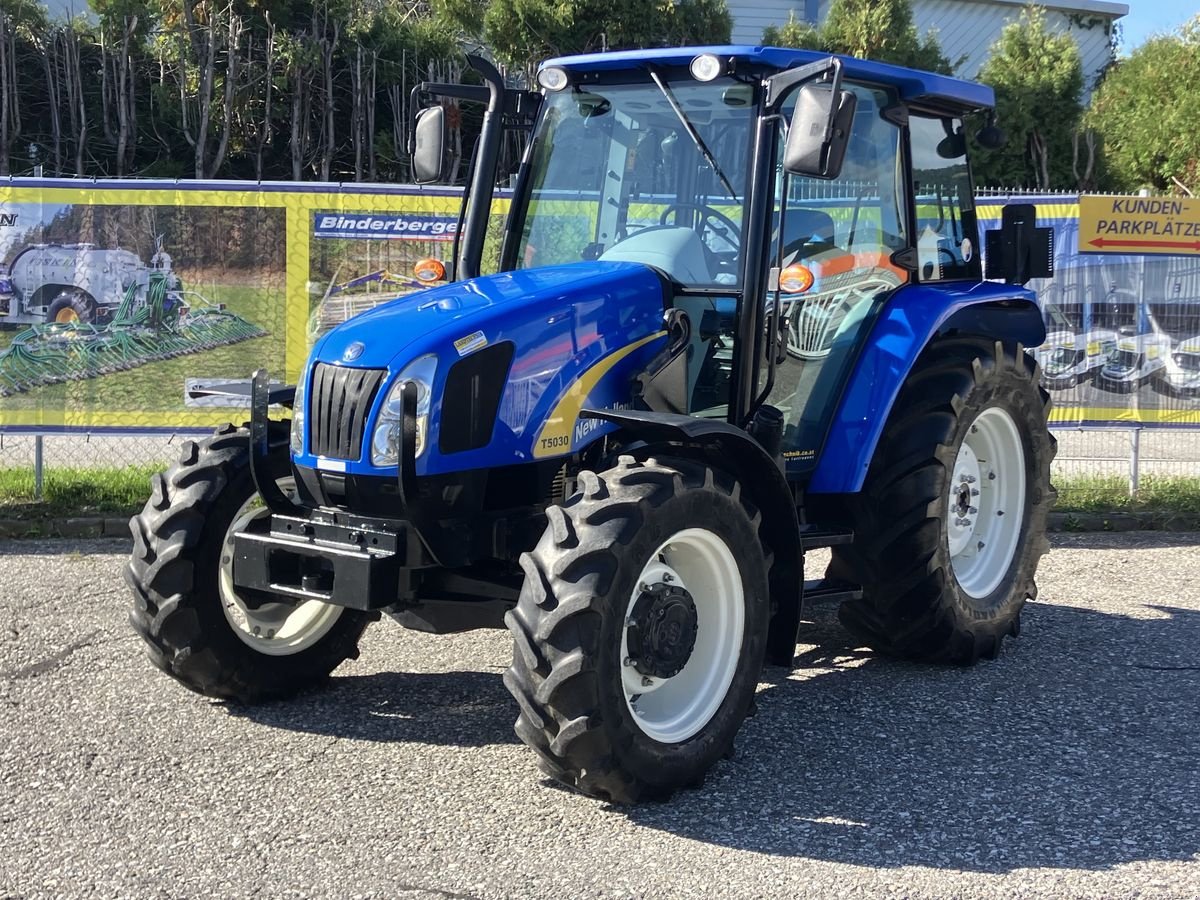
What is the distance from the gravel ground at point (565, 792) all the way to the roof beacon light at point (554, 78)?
97.9 inches

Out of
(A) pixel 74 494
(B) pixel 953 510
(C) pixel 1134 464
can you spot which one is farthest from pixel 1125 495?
(A) pixel 74 494

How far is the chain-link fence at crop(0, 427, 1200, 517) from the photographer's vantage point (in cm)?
980

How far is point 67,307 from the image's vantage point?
9328 millimetres

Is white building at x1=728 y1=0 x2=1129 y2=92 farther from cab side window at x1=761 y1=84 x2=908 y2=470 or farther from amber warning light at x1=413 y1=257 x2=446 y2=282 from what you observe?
amber warning light at x1=413 y1=257 x2=446 y2=282

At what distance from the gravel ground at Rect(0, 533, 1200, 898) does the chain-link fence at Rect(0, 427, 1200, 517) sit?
11.3 ft

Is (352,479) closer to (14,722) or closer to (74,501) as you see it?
(14,722)

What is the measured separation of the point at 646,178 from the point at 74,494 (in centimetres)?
543

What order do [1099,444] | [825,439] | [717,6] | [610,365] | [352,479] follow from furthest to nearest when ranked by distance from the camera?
1. [717,6]
2. [1099,444]
3. [825,439]
4. [610,365]
5. [352,479]

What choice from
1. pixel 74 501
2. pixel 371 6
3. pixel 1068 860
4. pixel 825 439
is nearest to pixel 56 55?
pixel 371 6

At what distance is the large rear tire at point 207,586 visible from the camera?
508 cm

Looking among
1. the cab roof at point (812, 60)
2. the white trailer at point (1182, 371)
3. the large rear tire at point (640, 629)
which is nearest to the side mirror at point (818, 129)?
the cab roof at point (812, 60)

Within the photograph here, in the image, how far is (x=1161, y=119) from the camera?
24250mm

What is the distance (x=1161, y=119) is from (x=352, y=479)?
2312 cm

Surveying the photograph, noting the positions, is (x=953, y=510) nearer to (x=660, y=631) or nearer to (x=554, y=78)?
(x=660, y=631)
